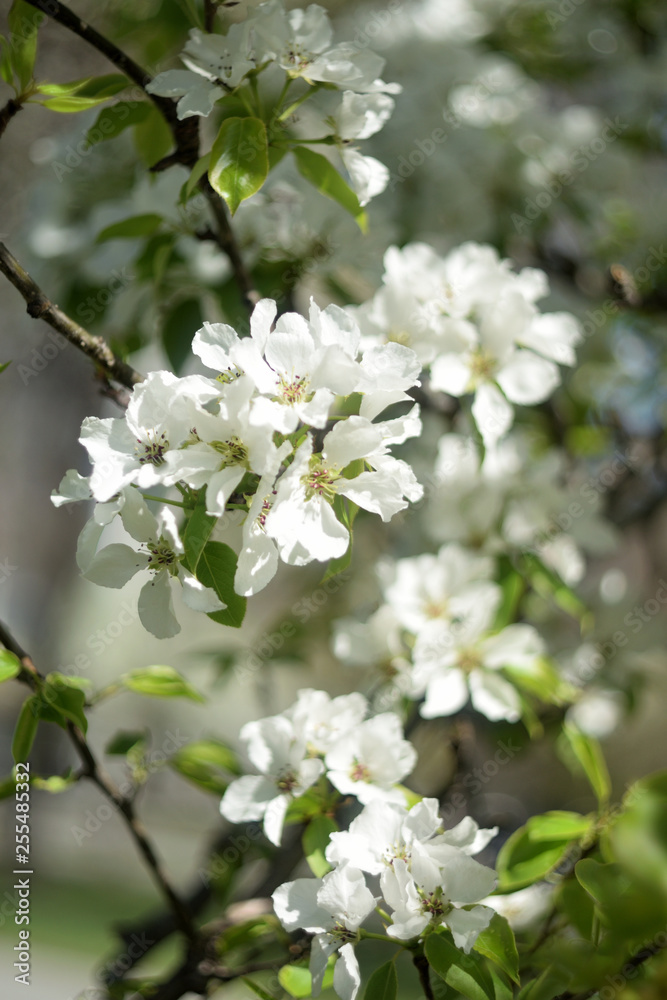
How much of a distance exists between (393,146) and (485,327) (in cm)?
66

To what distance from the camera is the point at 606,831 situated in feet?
2.48

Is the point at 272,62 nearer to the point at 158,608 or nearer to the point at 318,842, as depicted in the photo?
the point at 158,608

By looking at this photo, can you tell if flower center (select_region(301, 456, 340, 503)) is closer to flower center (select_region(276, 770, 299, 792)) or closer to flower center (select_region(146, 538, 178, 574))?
flower center (select_region(146, 538, 178, 574))

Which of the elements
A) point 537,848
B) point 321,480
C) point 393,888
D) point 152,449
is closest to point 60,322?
point 152,449

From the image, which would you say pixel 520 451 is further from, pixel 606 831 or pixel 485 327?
pixel 606 831

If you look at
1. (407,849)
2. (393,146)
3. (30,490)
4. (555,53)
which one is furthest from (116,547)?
(30,490)

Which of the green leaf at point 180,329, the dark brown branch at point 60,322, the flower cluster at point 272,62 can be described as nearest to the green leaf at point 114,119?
the flower cluster at point 272,62

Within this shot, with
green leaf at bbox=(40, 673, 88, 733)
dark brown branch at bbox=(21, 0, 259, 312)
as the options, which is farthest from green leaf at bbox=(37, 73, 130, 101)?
green leaf at bbox=(40, 673, 88, 733)

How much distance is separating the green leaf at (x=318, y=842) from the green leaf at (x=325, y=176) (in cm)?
63

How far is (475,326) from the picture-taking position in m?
0.90

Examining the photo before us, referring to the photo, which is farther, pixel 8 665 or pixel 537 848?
pixel 537 848

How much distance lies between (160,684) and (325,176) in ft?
1.85

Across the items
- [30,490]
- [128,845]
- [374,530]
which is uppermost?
[374,530]

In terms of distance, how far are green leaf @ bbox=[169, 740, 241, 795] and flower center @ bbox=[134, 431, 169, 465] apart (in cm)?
47
